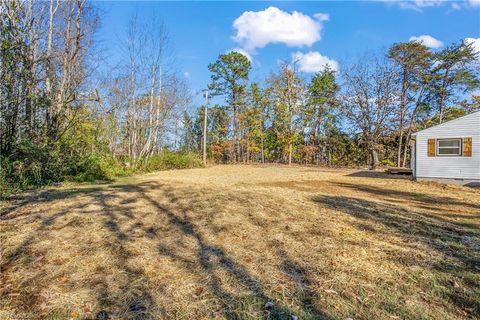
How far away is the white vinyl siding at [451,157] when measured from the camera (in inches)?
381

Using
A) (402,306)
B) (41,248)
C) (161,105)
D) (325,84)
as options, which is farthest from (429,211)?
(325,84)

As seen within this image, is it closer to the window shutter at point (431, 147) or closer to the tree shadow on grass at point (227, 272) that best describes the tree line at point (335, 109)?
the window shutter at point (431, 147)

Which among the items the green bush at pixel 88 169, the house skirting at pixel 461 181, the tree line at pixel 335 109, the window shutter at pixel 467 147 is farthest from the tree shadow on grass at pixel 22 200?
the tree line at pixel 335 109

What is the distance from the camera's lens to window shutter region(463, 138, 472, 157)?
974 cm

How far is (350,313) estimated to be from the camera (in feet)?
6.05

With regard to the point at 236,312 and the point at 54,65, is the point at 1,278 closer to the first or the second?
the point at 236,312

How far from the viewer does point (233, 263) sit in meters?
2.61

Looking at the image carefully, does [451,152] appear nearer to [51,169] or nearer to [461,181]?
[461,181]

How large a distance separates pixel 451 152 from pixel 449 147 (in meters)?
0.19

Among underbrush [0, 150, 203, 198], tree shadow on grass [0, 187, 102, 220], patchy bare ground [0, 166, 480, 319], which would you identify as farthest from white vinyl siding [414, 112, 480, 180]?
tree shadow on grass [0, 187, 102, 220]

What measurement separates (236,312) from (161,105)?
15.8 metres

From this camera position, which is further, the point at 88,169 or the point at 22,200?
the point at 88,169

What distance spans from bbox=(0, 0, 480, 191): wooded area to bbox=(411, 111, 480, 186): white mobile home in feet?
21.6

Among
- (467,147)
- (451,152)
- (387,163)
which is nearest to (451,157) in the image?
(451,152)
